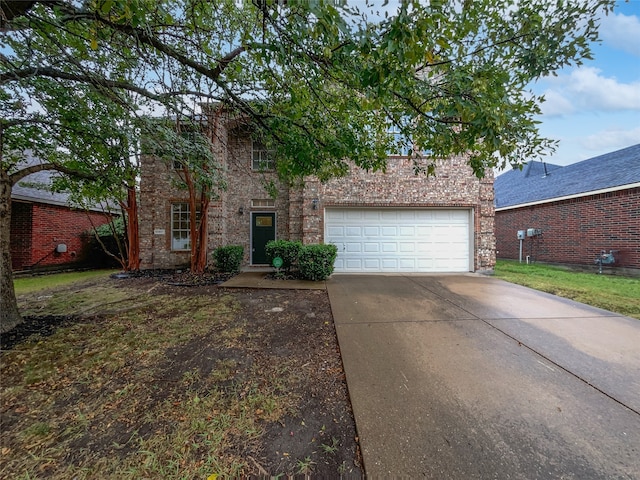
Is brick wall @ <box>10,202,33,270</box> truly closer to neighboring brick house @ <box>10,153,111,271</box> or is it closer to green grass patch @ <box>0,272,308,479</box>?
neighboring brick house @ <box>10,153,111,271</box>

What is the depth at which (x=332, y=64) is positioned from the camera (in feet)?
8.63

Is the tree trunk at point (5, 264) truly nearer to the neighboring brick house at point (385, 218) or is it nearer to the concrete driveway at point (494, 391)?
the concrete driveway at point (494, 391)

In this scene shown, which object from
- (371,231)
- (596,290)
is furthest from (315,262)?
(596,290)

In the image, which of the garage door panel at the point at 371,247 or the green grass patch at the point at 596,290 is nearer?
the green grass patch at the point at 596,290

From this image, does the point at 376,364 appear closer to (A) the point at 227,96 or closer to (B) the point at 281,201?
(A) the point at 227,96

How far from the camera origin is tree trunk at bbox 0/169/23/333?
3408 millimetres

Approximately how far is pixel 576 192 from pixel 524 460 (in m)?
12.4

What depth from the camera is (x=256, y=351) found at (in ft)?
9.70

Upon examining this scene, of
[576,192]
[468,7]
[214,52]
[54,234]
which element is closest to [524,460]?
[468,7]

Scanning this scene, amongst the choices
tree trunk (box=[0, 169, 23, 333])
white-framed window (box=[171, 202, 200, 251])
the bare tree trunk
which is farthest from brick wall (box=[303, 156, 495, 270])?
tree trunk (box=[0, 169, 23, 333])

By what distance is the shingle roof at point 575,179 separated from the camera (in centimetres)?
907

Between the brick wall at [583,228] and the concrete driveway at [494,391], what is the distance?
6.87 metres

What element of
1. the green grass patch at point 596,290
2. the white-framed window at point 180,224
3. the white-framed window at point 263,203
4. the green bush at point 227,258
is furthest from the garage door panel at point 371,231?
the white-framed window at point 180,224

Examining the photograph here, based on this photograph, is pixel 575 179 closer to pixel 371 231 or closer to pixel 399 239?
pixel 399 239
